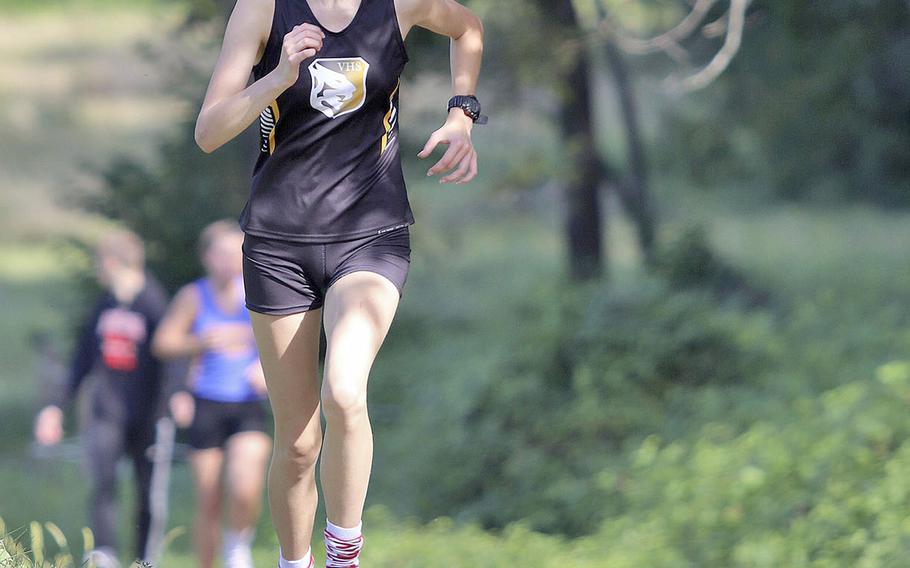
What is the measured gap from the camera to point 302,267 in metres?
3.77

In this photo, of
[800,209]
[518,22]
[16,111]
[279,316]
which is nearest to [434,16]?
[279,316]

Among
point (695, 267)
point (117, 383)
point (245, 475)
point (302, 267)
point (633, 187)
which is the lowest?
point (302, 267)

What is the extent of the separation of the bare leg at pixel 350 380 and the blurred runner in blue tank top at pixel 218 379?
9.11 ft

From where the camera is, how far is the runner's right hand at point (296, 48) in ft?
11.1

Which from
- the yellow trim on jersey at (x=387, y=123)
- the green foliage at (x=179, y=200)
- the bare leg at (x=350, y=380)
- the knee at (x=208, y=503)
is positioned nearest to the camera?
the bare leg at (x=350, y=380)

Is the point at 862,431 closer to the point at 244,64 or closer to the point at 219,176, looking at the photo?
the point at 244,64

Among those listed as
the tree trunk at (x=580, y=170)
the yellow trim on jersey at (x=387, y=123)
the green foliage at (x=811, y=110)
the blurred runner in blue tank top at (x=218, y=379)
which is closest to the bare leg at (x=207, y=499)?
the blurred runner in blue tank top at (x=218, y=379)

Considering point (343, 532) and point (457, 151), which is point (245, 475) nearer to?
point (343, 532)

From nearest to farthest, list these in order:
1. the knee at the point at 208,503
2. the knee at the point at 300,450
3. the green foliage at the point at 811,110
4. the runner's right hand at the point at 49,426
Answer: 1. the knee at the point at 300,450
2. the knee at the point at 208,503
3. the runner's right hand at the point at 49,426
4. the green foliage at the point at 811,110

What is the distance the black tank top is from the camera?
3.61 meters

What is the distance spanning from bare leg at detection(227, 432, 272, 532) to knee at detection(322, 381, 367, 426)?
2897mm

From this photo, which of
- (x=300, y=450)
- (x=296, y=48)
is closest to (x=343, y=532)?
(x=300, y=450)

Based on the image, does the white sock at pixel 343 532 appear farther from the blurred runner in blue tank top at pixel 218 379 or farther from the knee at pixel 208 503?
the knee at pixel 208 503

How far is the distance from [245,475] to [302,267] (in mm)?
2900
